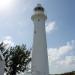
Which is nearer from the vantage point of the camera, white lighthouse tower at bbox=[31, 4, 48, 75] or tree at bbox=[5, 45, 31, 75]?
white lighthouse tower at bbox=[31, 4, 48, 75]

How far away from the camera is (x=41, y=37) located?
29312mm

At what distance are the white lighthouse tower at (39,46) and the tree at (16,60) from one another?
6.98 meters

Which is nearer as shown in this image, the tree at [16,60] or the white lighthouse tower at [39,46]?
the white lighthouse tower at [39,46]

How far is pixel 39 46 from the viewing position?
28.9 meters

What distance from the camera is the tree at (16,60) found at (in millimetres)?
34500

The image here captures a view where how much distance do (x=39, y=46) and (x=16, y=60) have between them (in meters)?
7.89

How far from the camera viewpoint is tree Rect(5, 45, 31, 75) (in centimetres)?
3450

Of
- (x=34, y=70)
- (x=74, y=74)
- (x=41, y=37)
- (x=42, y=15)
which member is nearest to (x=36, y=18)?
(x=42, y=15)

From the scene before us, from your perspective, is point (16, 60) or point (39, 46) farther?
point (16, 60)

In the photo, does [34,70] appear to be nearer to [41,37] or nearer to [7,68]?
[41,37]

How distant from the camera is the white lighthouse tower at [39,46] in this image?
92.0 feet

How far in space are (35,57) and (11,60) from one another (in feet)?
25.5

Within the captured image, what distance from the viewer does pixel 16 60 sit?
34.7 meters

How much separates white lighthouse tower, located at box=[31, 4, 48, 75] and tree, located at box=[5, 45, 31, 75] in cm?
698
